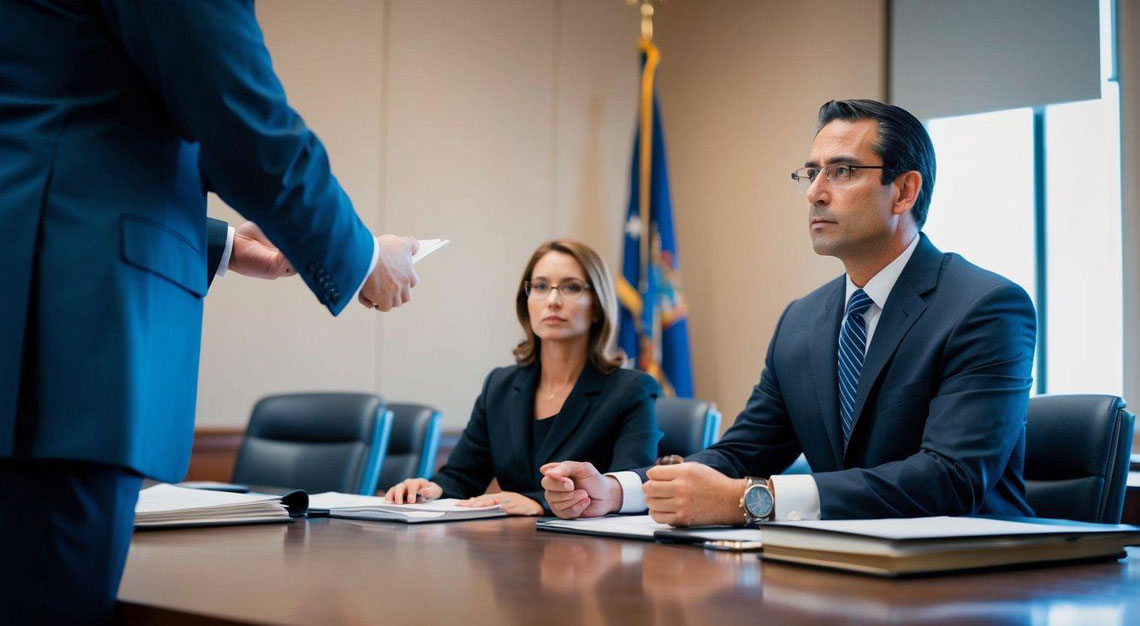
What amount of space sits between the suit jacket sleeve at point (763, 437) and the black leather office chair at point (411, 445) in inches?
61.8

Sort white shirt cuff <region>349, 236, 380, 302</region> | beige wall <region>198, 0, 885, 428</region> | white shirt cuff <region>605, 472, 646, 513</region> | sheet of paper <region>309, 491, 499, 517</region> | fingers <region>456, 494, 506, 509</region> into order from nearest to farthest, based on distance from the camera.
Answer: white shirt cuff <region>349, 236, 380, 302</region> < sheet of paper <region>309, 491, 499, 517</region> < white shirt cuff <region>605, 472, 646, 513</region> < fingers <region>456, 494, 506, 509</region> < beige wall <region>198, 0, 885, 428</region>

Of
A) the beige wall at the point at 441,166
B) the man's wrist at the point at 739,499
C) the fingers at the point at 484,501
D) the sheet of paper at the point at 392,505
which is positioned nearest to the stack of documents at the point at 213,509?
the sheet of paper at the point at 392,505

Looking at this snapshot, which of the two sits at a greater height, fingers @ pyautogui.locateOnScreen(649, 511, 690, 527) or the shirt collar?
the shirt collar

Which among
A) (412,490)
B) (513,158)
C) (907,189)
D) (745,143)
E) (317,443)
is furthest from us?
(745,143)

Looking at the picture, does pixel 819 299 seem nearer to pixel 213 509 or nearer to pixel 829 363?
pixel 829 363

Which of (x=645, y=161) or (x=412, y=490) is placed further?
(x=645, y=161)

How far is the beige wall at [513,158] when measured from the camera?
5.64 m

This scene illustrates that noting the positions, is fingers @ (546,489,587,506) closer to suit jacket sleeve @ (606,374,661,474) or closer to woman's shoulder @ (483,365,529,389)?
suit jacket sleeve @ (606,374,661,474)

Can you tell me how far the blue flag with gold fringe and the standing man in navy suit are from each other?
528 centimetres

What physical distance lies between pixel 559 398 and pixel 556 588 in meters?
2.13

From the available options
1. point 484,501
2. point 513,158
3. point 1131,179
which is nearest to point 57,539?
point 484,501

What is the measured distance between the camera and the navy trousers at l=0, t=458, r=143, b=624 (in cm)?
113

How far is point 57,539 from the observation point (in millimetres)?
1134

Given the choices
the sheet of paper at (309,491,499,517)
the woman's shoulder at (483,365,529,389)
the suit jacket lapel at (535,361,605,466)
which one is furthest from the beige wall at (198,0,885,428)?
the sheet of paper at (309,491,499,517)
